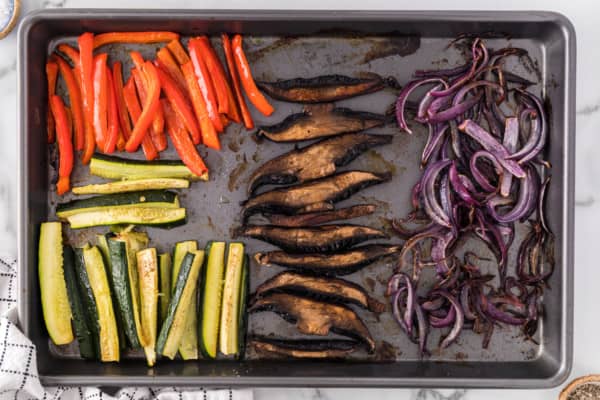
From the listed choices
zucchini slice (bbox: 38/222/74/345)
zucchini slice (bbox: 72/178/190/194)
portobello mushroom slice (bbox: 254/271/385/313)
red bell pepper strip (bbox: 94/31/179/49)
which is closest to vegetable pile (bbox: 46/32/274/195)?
red bell pepper strip (bbox: 94/31/179/49)

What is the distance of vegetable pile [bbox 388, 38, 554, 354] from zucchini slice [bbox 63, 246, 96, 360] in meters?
1.60

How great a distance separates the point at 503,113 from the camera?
308cm

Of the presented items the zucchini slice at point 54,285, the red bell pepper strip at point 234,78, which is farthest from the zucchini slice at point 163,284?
the red bell pepper strip at point 234,78

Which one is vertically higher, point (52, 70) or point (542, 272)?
point (52, 70)

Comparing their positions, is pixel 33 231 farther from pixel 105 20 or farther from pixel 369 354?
pixel 369 354

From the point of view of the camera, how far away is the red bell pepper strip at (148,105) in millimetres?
2896

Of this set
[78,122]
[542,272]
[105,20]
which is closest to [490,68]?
[542,272]

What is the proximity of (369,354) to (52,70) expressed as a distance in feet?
7.38

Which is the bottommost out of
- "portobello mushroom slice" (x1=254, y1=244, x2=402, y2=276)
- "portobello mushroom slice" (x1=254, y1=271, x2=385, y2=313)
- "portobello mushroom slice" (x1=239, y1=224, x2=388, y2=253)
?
"portobello mushroom slice" (x1=254, y1=271, x2=385, y2=313)

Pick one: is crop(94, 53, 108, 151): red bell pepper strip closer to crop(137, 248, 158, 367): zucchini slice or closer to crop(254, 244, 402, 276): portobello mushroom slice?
crop(137, 248, 158, 367): zucchini slice

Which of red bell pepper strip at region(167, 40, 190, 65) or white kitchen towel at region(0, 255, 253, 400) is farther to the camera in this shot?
red bell pepper strip at region(167, 40, 190, 65)

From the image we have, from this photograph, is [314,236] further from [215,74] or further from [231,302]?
[215,74]

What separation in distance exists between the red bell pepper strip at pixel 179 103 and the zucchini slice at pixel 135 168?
19 centimetres

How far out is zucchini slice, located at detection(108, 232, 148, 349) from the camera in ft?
9.61
